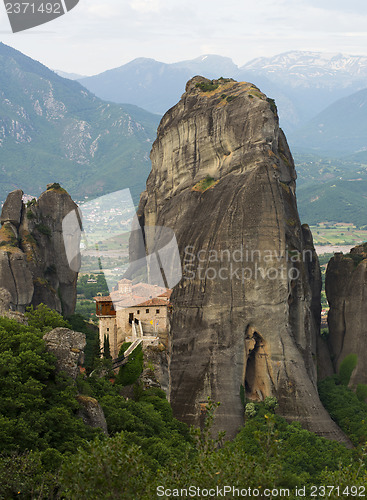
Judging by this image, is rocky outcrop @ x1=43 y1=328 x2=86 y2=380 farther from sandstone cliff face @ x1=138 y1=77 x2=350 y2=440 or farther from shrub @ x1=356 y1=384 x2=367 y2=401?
shrub @ x1=356 y1=384 x2=367 y2=401

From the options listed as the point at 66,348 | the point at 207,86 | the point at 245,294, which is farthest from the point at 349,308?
the point at 66,348

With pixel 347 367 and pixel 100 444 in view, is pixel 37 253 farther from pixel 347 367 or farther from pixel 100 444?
pixel 100 444

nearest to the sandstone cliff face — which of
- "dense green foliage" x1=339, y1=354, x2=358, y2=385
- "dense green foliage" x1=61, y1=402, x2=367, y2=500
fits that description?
"dense green foliage" x1=339, y1=354, x2=358, y2=385

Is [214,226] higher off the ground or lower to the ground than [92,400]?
higher

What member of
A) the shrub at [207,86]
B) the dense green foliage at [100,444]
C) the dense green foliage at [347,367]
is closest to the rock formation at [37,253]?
the dense green foliage at [100,444]

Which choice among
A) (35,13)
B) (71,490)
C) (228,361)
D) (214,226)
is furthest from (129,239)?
(71,490)

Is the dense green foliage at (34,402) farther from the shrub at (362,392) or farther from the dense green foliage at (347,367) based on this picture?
the dense green foliage at (347,367)

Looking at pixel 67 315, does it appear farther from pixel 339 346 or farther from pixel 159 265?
pixel 339 346
